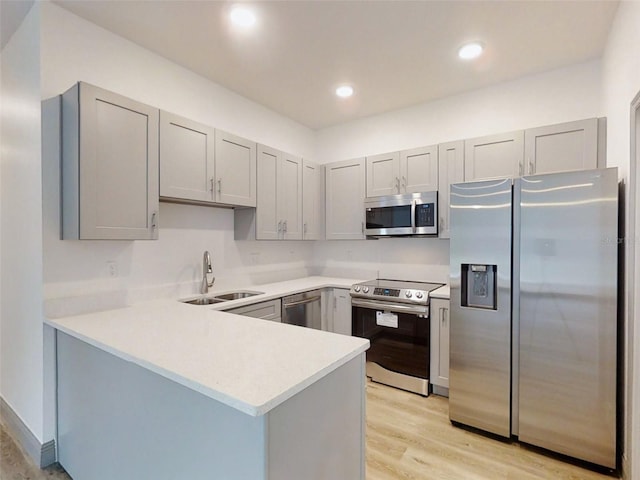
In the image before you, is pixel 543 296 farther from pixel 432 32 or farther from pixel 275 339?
pixel 432 32

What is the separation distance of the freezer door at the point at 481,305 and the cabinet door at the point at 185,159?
1.90m

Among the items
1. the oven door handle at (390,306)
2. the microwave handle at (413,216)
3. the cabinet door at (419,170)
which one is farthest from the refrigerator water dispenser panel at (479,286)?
the cabinet door at (419,170)

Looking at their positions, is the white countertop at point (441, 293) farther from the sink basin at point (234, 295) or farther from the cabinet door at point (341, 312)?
the sink basin at point (234, 295)

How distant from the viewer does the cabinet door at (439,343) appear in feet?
8.97

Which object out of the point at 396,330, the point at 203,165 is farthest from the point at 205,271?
the point at 396,330

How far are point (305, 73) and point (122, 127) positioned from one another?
153cm

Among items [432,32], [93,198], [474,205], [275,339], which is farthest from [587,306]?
[93,198]

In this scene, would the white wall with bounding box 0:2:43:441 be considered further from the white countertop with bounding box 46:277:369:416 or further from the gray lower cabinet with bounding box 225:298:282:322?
the gray lower cabinet with bounding box 225:298:282:322

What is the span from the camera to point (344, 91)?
3133 millimetres

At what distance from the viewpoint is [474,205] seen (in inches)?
91.4

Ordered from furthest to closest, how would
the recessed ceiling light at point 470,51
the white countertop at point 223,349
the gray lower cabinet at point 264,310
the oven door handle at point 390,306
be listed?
the oven door handle at point 390,306
the gray lower cabinet at point 264,310
the recessed ceiling light at point 470,51
the white countertop at point 223,349

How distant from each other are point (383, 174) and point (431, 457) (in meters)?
2.46

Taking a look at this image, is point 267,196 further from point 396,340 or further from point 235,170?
point 396,340

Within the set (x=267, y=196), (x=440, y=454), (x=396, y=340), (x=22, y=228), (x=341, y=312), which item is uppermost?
(x=267, y=196)
